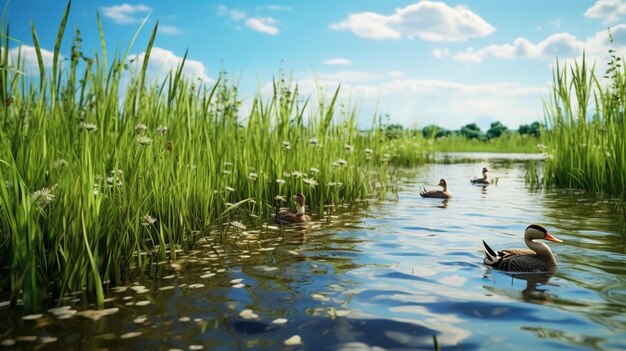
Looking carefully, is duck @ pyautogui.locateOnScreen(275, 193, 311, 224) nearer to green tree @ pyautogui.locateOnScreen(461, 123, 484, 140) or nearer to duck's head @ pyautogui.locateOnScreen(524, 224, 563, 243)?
duck's head @ pyautogui.locateOnScreen(524, 224, 563, 243)

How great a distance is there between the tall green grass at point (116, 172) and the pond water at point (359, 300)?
1.40ft

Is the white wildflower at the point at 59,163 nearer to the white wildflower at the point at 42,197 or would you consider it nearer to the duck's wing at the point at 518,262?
the white wildflower at the point at 42,197

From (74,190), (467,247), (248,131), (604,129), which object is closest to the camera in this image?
(74,190)

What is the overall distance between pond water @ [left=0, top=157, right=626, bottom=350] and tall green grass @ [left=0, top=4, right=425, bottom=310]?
1.40ft

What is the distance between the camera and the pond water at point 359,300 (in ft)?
14.5

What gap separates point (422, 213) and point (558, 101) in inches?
255

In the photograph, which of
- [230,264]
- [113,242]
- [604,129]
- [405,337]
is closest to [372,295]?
[405,337]

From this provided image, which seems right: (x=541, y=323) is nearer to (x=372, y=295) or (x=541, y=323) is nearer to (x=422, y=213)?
(x=372, y=295)

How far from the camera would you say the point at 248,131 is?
36.3 feet

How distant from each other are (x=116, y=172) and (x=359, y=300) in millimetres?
2988

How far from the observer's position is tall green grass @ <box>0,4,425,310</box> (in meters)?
5.26

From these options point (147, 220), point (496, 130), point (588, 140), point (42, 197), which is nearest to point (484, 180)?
point (588, 140)

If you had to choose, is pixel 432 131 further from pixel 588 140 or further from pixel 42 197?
pixel 42 197

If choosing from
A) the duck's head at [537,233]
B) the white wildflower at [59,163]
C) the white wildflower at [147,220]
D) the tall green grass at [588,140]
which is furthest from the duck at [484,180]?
the white wildflower at [59,163]
